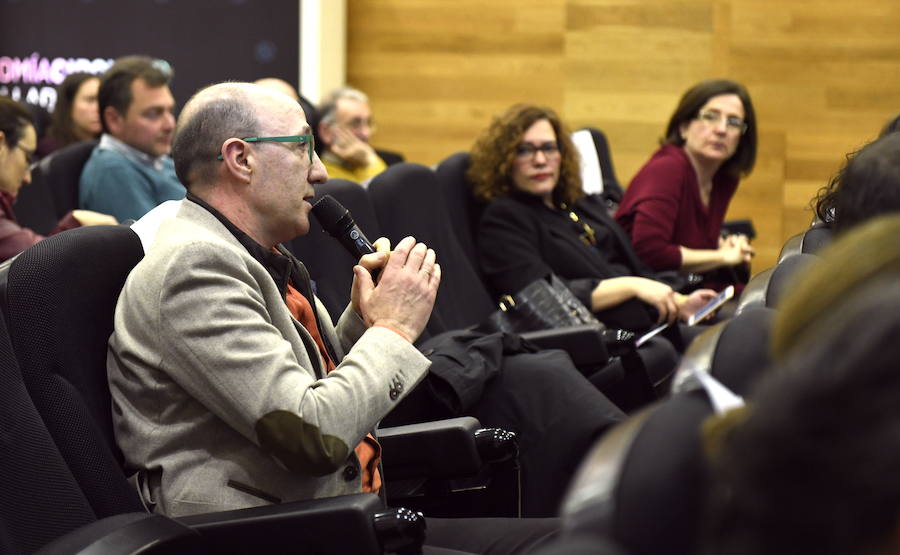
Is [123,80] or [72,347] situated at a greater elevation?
[123,80]

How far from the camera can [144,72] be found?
421 centimetres

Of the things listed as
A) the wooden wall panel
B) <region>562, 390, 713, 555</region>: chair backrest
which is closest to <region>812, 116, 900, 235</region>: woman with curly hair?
<region>562, 390, 713, 555</region>: chair backrest

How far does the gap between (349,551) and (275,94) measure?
752mm

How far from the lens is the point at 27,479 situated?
5.04ft

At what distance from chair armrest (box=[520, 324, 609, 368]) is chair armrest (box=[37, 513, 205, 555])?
1659 millimetres

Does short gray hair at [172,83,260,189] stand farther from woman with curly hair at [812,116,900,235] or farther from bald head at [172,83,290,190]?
woman with curly hair at [812,116,900,235]

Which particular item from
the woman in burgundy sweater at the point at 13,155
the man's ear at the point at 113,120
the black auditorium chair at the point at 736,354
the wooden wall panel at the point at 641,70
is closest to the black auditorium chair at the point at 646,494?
the black auditorium chair at the point at 736,354

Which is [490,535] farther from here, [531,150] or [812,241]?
[531,150]

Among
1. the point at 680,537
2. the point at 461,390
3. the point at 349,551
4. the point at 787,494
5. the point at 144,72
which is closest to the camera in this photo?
the point at 787,494

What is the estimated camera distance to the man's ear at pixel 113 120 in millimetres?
4086

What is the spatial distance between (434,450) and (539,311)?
125 centimetres

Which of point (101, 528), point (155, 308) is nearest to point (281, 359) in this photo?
point (155, 308)

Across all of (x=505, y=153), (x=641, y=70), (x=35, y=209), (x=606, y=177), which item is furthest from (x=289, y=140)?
(x=641, y=70)

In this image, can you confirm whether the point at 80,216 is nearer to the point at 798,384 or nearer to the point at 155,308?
the point at 155,308
